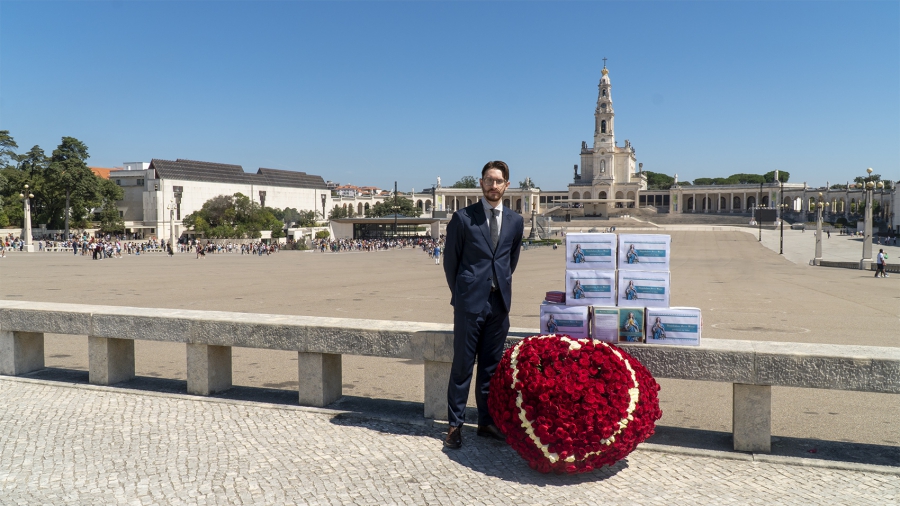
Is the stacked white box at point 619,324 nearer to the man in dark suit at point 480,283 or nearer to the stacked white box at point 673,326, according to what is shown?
the stacked white box at point 673,326

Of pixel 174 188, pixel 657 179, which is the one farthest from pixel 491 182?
pixel 657 179

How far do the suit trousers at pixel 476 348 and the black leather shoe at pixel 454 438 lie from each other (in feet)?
0.14

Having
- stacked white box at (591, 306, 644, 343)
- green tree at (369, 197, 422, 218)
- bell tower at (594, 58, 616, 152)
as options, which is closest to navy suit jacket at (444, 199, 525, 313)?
stacked white box at (591, 306, 644, 343)

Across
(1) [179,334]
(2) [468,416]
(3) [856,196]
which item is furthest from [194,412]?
(3) [856,196]

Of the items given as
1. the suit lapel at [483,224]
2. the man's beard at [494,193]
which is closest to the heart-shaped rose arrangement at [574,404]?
the suit lapel at [483,224]

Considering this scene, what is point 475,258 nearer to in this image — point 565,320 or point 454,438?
point 565,320

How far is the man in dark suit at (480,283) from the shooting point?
15.9ft

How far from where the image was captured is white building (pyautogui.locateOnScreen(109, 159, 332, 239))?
339ft

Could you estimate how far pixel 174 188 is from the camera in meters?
102

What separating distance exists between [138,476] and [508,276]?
2.80 metres

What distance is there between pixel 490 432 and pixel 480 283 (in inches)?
45.9

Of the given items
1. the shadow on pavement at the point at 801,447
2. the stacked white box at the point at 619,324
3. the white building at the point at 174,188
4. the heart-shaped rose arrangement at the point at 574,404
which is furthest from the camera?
the white building at the point at 174,188

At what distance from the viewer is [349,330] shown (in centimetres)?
551

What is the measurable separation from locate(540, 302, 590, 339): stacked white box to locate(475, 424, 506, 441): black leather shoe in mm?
809
